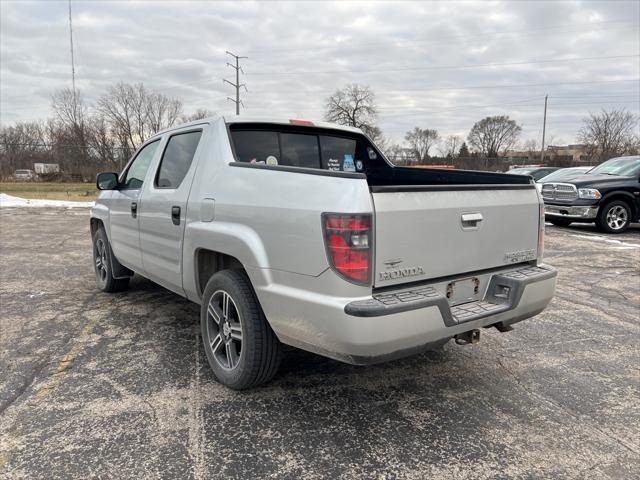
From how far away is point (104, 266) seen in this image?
5.69 m

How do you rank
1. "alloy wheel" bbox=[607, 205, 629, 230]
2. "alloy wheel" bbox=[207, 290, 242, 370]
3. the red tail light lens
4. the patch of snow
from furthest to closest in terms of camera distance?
the patch of snow < "alloy wheel" bbox=[607, 205, 629, 230] < the red tail light lens < "alloy wheel" bbox=[207, 290, 242, 370]

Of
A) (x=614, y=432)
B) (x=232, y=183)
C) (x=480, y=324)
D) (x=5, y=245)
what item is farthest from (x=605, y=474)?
(x=5, y=245)

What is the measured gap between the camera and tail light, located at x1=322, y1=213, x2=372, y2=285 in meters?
2.34

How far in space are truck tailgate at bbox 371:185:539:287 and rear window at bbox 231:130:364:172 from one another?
58.0 inches

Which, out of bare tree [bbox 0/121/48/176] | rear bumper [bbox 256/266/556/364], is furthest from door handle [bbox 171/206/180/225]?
bare tree [bbox 0/121/48/176]

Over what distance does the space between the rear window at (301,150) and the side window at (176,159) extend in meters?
0.41

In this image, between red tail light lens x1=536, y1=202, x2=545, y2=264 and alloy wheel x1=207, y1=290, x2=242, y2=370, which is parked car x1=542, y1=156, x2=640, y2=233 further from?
alloy wheel x1=207, y1=290, x2=242, y2=370

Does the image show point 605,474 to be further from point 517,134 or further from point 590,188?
point 517,134

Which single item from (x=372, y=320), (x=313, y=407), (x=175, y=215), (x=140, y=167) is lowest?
(x=313, y=407)

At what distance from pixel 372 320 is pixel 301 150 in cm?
208

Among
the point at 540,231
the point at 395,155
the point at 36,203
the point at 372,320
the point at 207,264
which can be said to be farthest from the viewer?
the point at 395,155

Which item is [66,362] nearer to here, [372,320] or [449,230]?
[372,320]

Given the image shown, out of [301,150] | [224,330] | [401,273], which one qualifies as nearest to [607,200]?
[301,150]

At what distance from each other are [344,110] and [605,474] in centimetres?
6757
